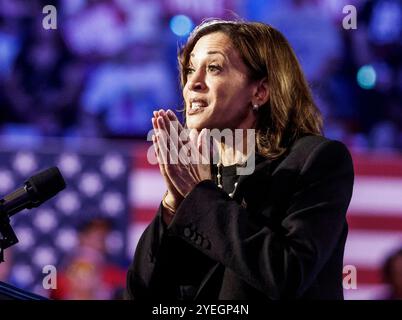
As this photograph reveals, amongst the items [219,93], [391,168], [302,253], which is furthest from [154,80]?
[302,253]

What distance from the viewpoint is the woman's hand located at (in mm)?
1650

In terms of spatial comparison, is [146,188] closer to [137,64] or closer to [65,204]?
[65,204]

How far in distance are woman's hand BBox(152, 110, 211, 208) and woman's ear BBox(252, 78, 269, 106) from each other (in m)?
0.20

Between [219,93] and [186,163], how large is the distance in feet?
0.70

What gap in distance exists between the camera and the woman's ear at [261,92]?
1.87 metres

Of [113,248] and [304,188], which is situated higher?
[113,248]

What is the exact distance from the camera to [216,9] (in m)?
4.70

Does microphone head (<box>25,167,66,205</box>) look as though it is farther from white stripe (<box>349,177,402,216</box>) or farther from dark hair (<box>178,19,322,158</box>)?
white stripe (<box>349,177,402,216</box>)

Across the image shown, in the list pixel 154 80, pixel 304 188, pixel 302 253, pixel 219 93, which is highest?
pixel 154 80

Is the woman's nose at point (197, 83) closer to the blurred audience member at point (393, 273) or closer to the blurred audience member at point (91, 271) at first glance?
the blurred audience member at point (91, 271)

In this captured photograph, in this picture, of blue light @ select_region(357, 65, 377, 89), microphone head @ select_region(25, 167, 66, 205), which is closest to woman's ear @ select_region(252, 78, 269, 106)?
microphone head @ select_region(25, 167, 66, 205)

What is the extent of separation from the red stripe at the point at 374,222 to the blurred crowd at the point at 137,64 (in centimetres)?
35
